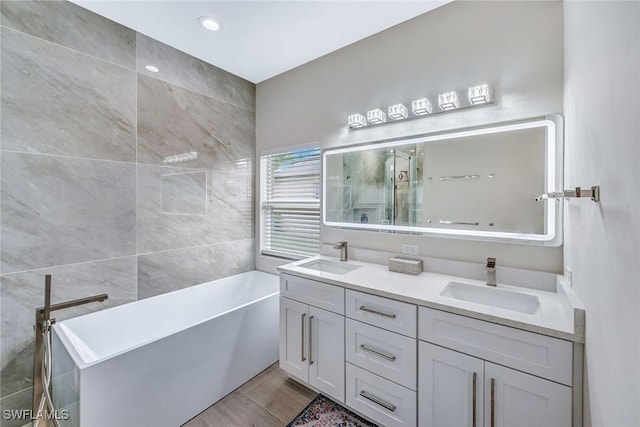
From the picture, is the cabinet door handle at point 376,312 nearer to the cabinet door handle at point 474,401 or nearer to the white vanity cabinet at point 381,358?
the white vanity cabinet at point 381,358

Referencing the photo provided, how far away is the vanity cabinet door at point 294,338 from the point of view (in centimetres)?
191

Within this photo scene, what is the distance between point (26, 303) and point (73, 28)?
193 centimetres

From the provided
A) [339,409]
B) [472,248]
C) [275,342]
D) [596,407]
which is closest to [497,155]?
[472,248]

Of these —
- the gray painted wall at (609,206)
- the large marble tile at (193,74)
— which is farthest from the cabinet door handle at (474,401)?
the large marble tile at (193,74)

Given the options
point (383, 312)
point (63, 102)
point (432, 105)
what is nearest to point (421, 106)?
point (432, 105)

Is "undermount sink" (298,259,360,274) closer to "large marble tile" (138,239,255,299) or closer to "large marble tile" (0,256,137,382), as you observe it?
"large marble tile" (138,239,255,299)

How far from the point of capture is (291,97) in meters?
2.79

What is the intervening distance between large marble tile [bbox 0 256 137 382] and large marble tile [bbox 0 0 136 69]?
5.23 feet

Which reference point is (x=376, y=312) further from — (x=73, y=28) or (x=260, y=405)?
(x=73, y=28)

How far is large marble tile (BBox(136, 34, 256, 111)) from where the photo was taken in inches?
88.5

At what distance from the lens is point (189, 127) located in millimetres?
2539

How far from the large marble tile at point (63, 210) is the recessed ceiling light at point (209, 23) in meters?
1.30

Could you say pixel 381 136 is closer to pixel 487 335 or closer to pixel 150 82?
pixel 487 335

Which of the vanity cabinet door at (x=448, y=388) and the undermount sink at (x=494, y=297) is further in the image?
the undermount sink at (x=494, y=297)
